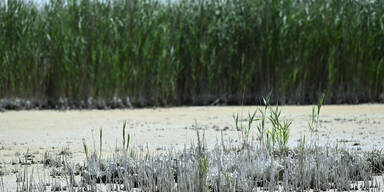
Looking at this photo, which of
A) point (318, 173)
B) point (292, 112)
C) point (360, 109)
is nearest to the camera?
point (318, 173)

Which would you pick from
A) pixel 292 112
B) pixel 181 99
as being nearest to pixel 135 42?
pixel 181 99

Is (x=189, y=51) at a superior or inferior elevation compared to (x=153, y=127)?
superior

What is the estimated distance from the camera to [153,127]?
291 inches

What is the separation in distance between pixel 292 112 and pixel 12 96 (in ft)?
17.1

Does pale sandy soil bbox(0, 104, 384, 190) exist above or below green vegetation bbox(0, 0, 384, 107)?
below

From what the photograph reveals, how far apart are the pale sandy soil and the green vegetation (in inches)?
27.7

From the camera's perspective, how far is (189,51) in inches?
438

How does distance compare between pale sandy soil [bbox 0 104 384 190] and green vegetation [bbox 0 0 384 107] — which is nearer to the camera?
pale sandy soil [bbox 0 104 384 190]

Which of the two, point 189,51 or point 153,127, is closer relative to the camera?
point 153,127

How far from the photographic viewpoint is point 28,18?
1063 centimetres

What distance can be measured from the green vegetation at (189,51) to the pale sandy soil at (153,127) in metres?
0.70

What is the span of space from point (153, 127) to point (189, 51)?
13.1ft

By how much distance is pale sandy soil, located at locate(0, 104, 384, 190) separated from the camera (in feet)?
18.5

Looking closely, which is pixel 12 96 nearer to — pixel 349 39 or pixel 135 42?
pixel 135 42
